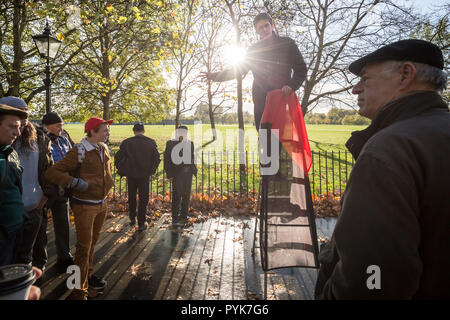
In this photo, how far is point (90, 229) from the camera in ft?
10.6

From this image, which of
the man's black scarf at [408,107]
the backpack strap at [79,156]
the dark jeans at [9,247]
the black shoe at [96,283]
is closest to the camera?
the man's black scarf at [408,107]

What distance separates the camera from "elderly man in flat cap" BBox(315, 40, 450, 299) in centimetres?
100

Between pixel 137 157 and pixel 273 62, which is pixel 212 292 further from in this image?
pixel 137 157

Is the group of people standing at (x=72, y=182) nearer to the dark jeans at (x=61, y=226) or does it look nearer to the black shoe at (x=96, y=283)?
the black shoe at (x=96, y=283)

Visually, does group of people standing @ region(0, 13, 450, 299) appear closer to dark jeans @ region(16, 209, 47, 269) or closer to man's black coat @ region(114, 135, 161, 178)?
dark jeans @ region(16, 209, 47, 269)

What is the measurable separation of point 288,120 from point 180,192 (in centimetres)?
381

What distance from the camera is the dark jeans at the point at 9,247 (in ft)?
7.39

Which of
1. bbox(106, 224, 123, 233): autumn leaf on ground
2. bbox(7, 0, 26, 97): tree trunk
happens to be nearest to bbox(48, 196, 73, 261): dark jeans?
bbox(106, 224, 123, 233): autumn leaf on ground

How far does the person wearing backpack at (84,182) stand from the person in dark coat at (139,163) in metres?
2.54

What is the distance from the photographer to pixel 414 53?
1.27m

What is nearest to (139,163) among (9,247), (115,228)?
(115,228)

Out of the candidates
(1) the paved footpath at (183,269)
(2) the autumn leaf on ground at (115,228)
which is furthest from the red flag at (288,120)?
(2) the autumn leaf on ground at (115,228)

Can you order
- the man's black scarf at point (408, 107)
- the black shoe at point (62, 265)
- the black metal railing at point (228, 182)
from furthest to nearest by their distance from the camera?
the black metal railing at point (228, 182)
the black shoe at point (62, 265)
the man's black scarf at point (408, 107)
